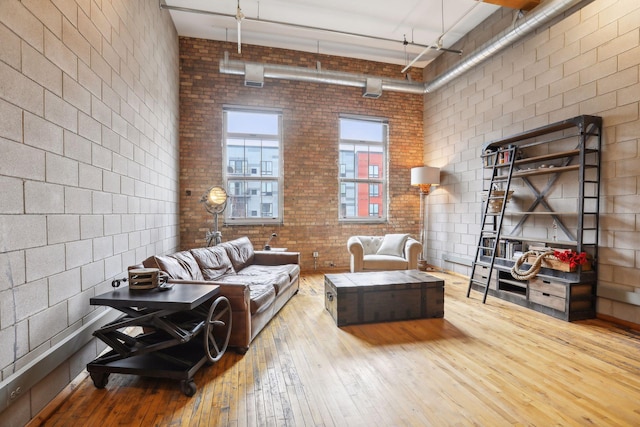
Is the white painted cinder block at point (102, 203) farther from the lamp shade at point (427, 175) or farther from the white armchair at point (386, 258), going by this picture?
the lamp shade at point (427, 175)

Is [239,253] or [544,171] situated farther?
[239,253]

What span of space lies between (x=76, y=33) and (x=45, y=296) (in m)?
1.82

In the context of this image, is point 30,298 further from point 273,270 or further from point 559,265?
point 559,265

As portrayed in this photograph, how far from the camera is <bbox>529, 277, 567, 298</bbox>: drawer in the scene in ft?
11.6

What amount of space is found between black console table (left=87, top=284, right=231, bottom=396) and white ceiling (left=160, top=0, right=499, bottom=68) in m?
3.98

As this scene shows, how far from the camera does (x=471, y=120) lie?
5.59 metres

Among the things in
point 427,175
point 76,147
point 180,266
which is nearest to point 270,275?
point 180,266

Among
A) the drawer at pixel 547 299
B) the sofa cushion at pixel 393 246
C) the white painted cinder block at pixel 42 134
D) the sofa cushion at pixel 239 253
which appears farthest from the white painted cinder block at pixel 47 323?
the drawer at pixel 547 299

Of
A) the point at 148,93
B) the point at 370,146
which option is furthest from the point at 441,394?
the point at 370,146

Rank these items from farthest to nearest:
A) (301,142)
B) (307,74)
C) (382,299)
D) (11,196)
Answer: (301,142) < (307,74) < (382,299) < (11,196)

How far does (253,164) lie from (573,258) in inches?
204

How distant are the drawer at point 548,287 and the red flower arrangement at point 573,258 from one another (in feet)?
0.91

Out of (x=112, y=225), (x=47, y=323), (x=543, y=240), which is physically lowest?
(x=47, y=323)

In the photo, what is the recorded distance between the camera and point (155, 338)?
2.41 meters
